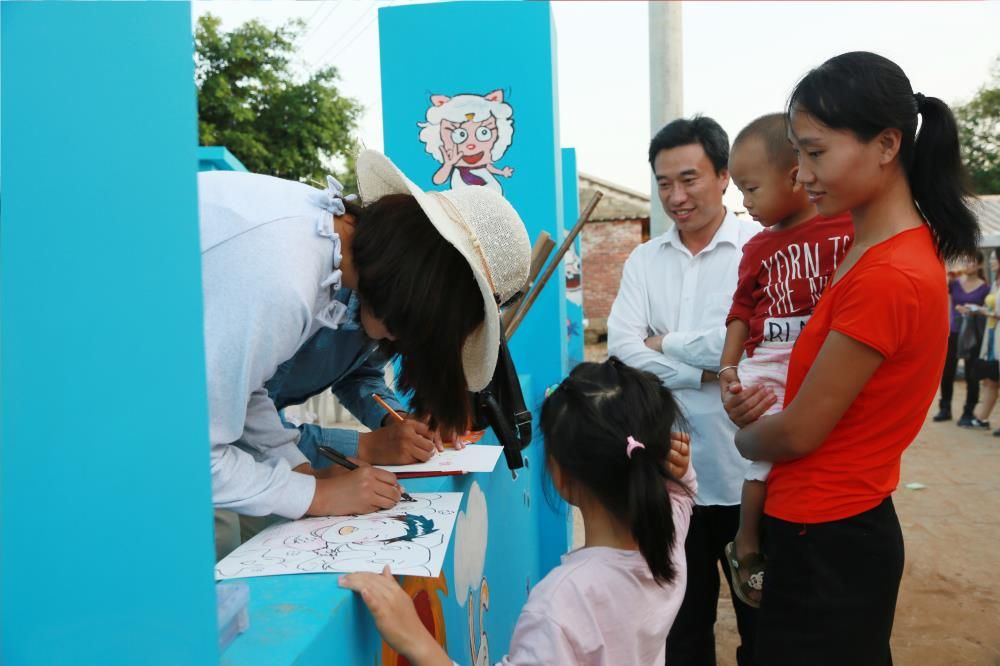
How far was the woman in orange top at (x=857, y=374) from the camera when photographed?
1.43 metres

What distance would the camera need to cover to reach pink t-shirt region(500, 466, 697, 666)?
1.23m

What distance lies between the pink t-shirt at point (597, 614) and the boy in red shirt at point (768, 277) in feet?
1.43

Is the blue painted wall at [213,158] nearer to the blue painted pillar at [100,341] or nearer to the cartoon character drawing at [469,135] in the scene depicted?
the cartoon character drawing at [469,135]

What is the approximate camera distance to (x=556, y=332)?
11.1 ft

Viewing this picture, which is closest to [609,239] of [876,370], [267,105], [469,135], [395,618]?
[267,105]

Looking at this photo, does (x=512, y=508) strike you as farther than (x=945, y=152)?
Yes

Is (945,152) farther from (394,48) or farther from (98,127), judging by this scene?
(394,48)

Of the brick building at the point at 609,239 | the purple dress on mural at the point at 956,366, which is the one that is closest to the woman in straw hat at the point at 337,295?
the purple dress on mural at the point at 956,366

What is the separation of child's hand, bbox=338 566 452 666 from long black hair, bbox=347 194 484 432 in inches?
16.3

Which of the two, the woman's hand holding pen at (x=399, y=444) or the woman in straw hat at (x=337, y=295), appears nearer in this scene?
the woman in straw hat at (x=337, y=295)

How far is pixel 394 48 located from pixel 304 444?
6.90 ft

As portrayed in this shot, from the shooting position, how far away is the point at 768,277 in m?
2.01

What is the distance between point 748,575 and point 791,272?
697mm

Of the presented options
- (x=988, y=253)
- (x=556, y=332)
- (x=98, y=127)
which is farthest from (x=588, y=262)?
(x=98, y=127)
